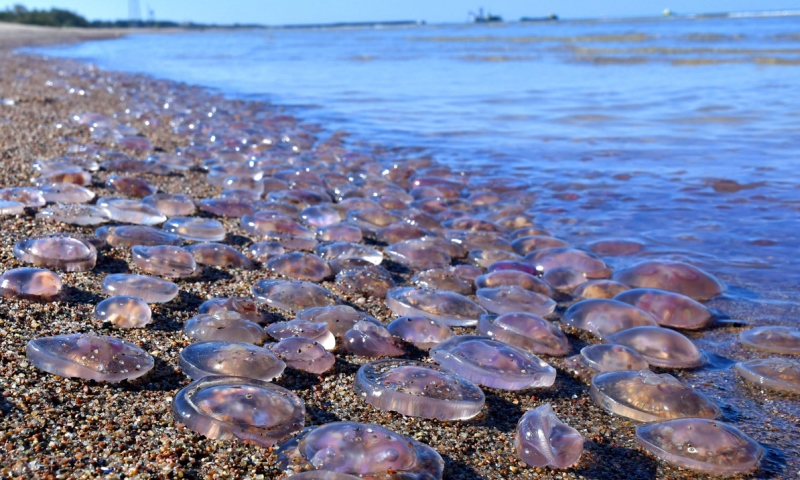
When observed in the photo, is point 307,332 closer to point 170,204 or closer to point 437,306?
point 437,306

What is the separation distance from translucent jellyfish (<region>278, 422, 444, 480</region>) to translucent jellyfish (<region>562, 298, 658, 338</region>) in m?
1.01

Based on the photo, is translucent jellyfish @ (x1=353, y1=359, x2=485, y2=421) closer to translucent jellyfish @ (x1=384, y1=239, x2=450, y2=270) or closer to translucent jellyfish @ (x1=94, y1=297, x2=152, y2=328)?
translucent jellyfish @ (x1=94, y1=297, x2=152, y2=328)

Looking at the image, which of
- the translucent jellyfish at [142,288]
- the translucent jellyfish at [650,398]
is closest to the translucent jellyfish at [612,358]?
the translucent jellyfish at [650,398]

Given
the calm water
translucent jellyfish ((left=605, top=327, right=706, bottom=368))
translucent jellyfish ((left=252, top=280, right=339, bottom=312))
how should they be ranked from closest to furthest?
1. translucent jellyfish ((left=605, top=327, right=706, bottom=368))
2. translucent jellyfish ((left=252, top=280, right=339, bottom=312))
3. the calm water

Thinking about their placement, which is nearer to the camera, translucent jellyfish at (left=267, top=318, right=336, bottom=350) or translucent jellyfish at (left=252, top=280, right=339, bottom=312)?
translucent jellyfish at (left=267, top=318, right=336, bottom=350)

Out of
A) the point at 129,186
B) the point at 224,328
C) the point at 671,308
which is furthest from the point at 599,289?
the point at 129,186

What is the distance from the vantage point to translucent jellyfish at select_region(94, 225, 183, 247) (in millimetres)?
2439

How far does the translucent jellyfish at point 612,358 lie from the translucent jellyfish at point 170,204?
1.92 metres

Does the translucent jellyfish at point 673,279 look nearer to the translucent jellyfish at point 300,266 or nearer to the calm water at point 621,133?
the calm water at point 621,133

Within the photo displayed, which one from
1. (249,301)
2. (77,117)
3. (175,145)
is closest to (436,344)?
(249,301)

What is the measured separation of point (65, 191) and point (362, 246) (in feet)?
4.46

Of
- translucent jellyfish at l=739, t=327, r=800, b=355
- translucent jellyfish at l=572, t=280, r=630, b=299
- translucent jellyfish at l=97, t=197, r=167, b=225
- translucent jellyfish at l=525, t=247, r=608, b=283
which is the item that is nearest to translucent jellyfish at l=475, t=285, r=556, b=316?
translucent jellyfish at l=572, t=280, r=630, b=299

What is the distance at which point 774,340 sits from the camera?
207 centimetres

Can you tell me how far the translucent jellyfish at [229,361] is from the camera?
5.12ft
